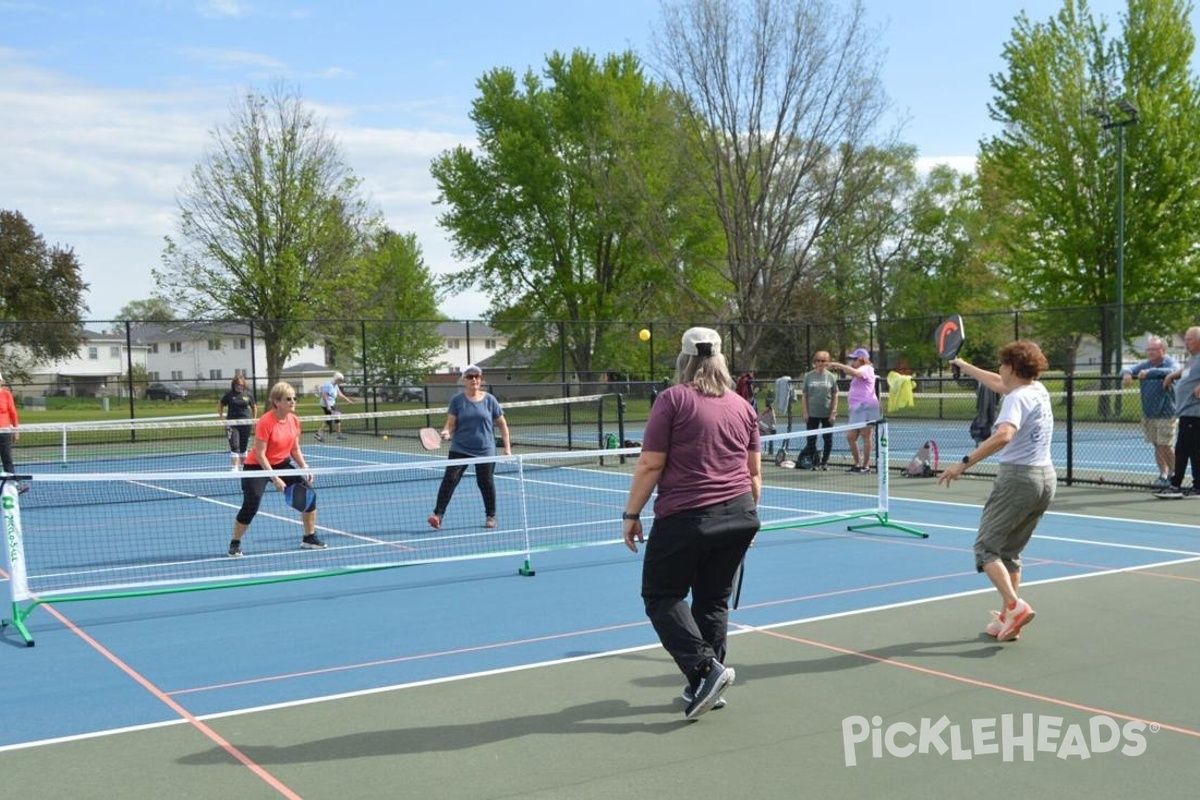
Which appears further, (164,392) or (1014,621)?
(164,392)

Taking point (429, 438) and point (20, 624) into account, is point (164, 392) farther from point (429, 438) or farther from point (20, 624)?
point (20, 624)

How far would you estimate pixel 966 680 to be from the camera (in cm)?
605

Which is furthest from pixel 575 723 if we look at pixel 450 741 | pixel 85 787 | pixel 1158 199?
pixel 1158 199

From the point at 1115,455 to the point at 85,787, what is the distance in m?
19.8

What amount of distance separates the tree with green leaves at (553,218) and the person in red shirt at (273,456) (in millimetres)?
35739

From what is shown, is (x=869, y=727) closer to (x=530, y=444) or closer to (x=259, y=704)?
(x=259, y=704)

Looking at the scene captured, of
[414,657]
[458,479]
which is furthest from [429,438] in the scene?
[414,657]

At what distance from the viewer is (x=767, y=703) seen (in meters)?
5.74

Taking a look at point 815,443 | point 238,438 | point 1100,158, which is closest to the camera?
point 238,438

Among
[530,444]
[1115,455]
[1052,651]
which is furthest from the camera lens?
[530,444]

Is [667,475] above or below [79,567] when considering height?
above

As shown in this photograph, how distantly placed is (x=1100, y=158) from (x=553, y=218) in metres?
24.2

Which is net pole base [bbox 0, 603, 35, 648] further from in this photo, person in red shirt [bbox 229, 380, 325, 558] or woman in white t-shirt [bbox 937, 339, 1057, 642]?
woman in white t-shirt [bbox 937, 339, 1057, 642]

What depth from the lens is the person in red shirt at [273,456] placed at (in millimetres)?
10805
